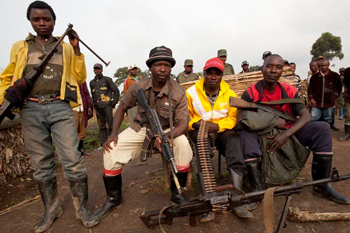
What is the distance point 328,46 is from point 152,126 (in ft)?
123

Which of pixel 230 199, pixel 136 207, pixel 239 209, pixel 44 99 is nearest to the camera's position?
pixel 230 199

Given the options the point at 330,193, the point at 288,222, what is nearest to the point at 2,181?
the point at 288,222

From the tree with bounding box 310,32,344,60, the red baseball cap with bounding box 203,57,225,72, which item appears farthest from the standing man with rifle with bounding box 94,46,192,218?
the tree with bounding box 310,32,344,60

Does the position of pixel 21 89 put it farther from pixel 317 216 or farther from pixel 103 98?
pixel 103 98

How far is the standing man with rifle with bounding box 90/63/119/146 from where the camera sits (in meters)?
7.00

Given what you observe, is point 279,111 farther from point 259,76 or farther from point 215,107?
point 259,76

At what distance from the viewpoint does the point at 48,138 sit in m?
Result: 2.89

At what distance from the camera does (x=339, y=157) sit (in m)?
4.69

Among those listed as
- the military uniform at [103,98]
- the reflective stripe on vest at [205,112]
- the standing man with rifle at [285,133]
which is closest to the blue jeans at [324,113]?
the standing man with rifle at [285,133]

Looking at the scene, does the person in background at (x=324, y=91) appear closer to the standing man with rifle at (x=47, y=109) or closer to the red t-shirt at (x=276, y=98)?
the red t-shirt at (x=276, y=98)

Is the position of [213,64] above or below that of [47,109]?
above

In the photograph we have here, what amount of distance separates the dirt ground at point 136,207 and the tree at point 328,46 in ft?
110

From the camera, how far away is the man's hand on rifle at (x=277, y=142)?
10.0ft

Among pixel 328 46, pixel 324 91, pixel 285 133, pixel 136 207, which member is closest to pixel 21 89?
pixel 136 207
